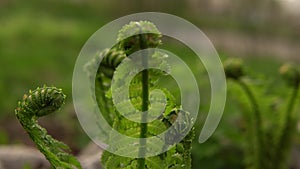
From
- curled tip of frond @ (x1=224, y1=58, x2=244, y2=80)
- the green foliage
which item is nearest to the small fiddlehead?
curled tip of frond @ (x1=224, y1=58, x2=244, y2=80)

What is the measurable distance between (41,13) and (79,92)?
10.4m

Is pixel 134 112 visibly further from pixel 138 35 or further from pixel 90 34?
pixel 90 34

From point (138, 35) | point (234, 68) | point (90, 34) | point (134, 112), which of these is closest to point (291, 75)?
point (234, 68)

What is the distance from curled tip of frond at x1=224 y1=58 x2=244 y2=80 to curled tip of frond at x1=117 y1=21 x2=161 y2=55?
3.23 feet

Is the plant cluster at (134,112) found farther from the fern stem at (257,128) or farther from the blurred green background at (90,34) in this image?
the blurred green background at (90,34)

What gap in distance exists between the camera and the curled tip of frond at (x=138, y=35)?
5.03ft

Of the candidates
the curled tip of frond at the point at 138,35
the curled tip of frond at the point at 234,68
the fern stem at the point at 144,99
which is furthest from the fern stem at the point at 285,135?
the curled tip of frond at the point at 138,35

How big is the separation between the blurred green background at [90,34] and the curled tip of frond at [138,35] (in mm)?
1249

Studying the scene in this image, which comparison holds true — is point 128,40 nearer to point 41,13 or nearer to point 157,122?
point 157,122

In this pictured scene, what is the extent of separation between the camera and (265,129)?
275 cm

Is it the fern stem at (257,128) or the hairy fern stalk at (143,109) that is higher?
the fern stem at (257,128)

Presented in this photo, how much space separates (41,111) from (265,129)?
1379 mm

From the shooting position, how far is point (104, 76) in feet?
6.73

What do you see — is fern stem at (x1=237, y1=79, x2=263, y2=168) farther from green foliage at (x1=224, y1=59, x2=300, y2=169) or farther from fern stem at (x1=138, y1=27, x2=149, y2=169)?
fern stem at (x1=138, y1=27, x2=149, y2=169)
